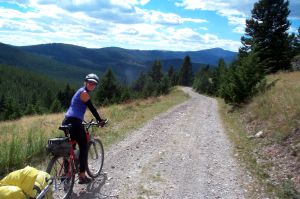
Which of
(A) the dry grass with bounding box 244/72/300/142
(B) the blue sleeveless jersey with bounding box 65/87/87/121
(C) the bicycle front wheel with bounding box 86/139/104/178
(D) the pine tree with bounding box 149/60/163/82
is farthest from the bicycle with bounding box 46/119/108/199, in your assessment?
(D) the pine tree with bounding box 149/60/163/82

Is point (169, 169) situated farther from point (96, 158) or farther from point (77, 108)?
point (77, 108)

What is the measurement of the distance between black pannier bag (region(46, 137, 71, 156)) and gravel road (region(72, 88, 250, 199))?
1148 millimetres

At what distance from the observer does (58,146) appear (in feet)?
20.5

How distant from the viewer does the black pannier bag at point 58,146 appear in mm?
6191

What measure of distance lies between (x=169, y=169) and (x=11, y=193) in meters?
5.52

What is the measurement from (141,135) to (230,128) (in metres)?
5.17

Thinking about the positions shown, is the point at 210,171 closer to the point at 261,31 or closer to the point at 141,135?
the point at 141,135

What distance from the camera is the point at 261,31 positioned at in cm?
3525

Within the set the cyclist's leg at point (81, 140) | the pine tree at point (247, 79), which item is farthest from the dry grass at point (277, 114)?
the cyclist's leg at point (81, 140)

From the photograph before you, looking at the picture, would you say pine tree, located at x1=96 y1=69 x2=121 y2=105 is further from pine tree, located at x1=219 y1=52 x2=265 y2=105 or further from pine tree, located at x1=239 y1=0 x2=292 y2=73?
pine tree, located at x1=219 y1=52 x2=265 y2=105

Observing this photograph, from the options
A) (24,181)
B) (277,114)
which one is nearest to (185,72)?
(277,114)

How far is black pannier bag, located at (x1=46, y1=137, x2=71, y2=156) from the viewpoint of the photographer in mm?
6191

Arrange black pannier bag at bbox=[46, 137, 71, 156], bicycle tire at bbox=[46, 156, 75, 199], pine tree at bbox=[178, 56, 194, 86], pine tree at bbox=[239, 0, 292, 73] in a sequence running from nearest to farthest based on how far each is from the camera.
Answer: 1. black pannier bag at bbox=[46, 137, 71, 156]
2. bicycle tire at bbox=[46, 156, 75, 199]
3. pine tree at bbox=[239, 0, 292, 73]
4. pine tree at bbox=[178, 56, 194, 86]

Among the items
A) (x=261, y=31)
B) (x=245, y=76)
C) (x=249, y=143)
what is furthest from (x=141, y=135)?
(x=261, y=31)
